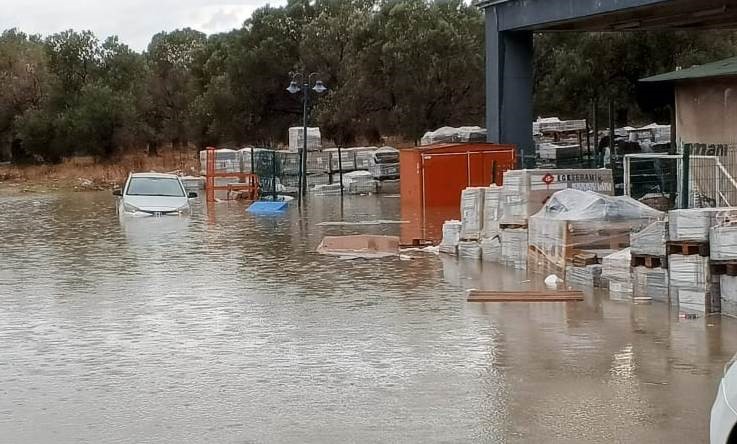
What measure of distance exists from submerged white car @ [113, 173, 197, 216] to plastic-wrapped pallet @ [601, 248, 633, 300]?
17651 mm

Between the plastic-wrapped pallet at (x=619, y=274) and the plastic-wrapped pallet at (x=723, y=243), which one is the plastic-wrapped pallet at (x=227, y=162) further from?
the plastic-wrapped pallet at (x=723, y=243)

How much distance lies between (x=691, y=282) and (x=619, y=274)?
5.02 feet

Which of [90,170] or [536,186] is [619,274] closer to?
[536,186]

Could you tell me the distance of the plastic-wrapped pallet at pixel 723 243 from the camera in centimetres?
1164

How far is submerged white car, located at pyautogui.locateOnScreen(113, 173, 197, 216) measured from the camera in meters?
29.7

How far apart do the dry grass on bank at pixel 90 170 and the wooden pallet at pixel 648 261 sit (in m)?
39.3

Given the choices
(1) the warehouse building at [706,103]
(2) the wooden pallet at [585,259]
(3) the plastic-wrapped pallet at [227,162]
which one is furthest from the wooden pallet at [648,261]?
(3) the plastic-wrapped pallet at [227,162]

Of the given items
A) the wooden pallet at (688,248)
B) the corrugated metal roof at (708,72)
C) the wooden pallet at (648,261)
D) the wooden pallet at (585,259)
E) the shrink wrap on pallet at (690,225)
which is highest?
the corrugated metal roof at (708,72)

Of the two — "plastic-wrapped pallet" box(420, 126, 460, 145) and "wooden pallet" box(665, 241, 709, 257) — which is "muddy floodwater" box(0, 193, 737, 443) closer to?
"wooden pallet" box(665, 241, 709, 257)

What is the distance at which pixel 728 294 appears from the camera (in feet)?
39.1

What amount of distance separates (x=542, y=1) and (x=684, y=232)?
A: 12932 mm

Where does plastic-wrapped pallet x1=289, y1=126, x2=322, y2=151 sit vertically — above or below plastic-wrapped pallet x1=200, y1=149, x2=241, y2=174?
above

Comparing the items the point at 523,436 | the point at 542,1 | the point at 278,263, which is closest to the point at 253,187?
the point at 542,1

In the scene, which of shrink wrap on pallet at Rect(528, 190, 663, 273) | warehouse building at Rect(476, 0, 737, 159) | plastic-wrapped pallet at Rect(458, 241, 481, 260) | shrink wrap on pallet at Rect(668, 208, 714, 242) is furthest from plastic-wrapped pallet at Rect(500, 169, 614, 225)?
warehouse building at Rect(476, 0, 737, 159)
